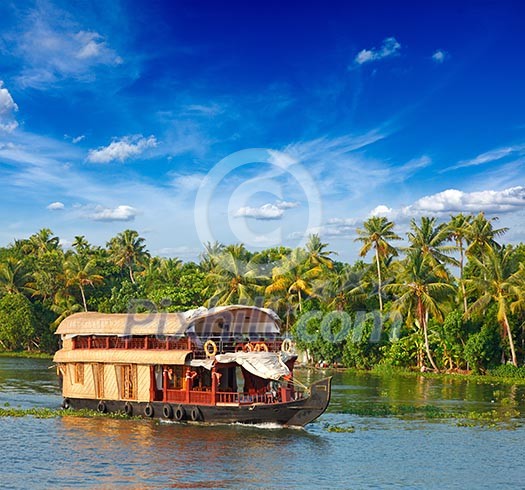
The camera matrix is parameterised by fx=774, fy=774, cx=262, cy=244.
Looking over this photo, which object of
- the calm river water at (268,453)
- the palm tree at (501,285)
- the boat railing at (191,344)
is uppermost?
the palm tree at (501,285)

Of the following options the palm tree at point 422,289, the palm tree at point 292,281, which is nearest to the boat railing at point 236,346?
the palm tree at point 422,289

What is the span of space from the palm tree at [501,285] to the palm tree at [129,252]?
38.0 meters

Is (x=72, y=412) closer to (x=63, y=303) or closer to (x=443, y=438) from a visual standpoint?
(x=443, y=438)

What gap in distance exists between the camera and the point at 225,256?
2095 inches

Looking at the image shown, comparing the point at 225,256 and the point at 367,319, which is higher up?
the point at 225,256

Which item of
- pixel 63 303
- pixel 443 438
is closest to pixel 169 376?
pixel 443 438

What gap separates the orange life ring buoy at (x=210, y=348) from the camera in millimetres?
24188

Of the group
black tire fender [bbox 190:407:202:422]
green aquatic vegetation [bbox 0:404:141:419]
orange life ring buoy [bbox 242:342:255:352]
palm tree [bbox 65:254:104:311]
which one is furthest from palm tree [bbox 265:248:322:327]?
black tire fender [bbox 190:407:202:422]

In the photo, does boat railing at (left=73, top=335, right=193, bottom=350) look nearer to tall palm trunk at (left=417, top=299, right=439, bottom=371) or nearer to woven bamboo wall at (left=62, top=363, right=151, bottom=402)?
woven bamboo wall at (left=62, top=363, right=151, bottom=402)

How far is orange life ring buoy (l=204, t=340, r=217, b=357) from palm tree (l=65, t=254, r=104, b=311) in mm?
37040

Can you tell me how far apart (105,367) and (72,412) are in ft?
6.57

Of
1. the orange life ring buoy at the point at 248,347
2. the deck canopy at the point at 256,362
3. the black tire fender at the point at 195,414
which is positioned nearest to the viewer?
the deck canopy at the point at 256,362

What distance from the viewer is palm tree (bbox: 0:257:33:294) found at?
6253 centimetres

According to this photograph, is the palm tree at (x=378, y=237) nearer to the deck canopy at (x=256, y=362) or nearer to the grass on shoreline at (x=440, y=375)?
the grass on shoreline at (x=440, y=375)
